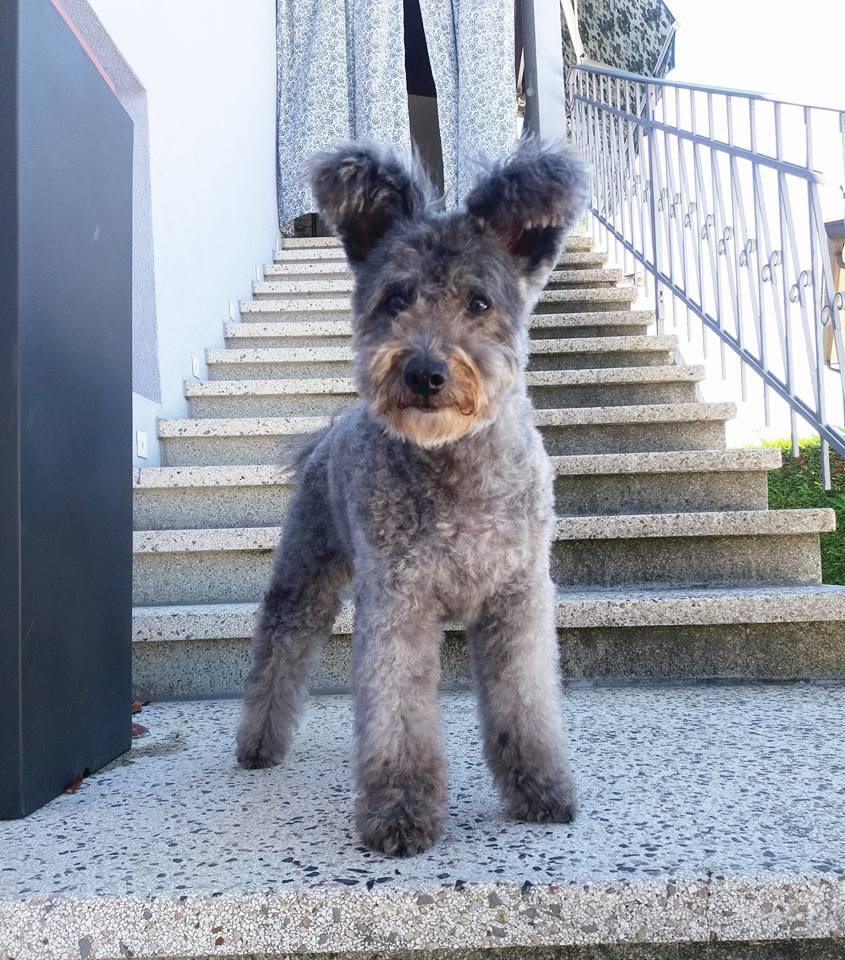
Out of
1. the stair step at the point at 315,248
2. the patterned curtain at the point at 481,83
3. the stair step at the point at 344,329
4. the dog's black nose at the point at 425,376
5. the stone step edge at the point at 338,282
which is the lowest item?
the dog's black nose at the point at 425,376

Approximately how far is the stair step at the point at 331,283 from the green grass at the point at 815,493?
151 cm

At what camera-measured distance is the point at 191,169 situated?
4.59 meters

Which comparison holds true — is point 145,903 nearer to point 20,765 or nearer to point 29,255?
point 20,765

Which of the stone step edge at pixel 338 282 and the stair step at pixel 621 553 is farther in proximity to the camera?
the stone step edge at pixel 338 282

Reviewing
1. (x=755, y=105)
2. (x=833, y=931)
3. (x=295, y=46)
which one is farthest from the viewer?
(x=295, y=46)

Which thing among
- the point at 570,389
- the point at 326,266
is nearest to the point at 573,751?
the point at 570,389

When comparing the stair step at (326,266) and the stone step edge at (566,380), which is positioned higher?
the stair step at (326,266)

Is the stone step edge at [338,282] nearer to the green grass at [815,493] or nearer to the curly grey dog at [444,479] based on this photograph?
the green grass at [815,493]

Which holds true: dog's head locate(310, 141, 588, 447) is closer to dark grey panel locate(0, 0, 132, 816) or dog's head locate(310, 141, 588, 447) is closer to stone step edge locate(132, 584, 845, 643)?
dark grey panel locate(0, 0, 132, 816)

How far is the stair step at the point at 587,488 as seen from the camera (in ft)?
10.7

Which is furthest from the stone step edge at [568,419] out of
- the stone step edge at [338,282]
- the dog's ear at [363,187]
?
the dog's ear at [363,187]

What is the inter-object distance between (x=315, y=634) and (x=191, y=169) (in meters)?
3.26

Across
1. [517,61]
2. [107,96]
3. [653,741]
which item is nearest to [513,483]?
[653,741]

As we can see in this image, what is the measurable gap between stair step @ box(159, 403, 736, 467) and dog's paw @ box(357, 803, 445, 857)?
7.07 ft
